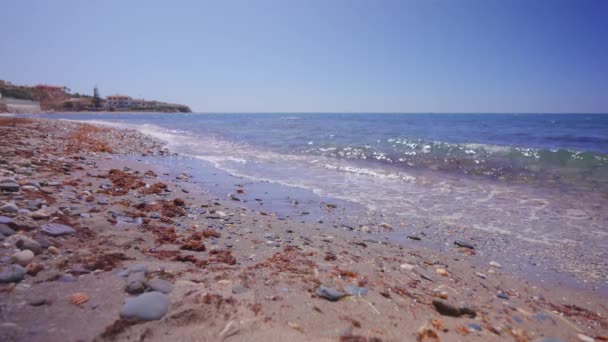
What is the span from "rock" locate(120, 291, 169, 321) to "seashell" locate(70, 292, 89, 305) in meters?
0.30

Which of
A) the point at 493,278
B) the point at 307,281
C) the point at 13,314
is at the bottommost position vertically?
the point at 493,278

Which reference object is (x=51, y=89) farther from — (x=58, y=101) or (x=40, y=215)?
(x=40, y=215)

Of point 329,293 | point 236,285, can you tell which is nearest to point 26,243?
point 236,285

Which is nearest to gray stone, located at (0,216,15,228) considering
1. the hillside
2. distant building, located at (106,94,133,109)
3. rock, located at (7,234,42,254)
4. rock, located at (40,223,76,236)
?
rock, located at (40,223,76,236)

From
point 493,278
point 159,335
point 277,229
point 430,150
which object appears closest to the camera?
point 159,335

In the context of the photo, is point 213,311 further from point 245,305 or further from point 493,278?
point 493,278

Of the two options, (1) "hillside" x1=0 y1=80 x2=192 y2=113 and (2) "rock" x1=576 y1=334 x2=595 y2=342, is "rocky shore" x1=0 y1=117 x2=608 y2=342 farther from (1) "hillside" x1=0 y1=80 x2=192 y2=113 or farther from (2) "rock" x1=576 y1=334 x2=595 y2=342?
(1) "hillside" x1=0 y1=80 x2=192 y2=113

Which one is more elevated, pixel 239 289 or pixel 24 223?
pixel 24 223

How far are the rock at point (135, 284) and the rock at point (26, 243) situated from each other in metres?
1.05

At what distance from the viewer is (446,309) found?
2.71 meters

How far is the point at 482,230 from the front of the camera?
5480 millimetres

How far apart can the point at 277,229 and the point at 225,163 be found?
7.98 meters

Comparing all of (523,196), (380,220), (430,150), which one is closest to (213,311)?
(380,220)

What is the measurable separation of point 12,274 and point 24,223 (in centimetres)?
125
